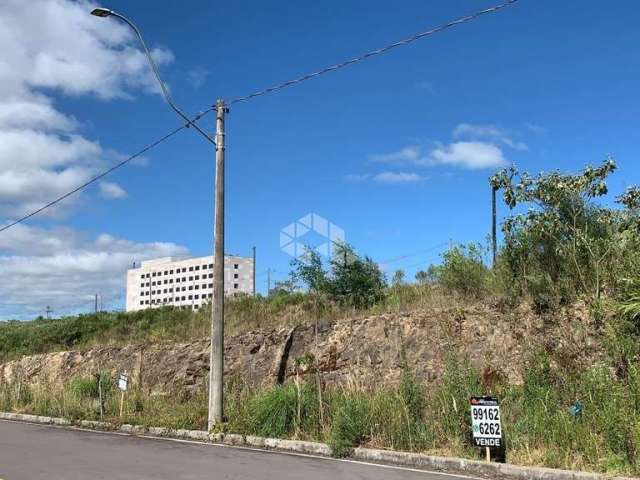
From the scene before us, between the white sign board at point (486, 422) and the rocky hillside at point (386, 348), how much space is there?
11.0 ft

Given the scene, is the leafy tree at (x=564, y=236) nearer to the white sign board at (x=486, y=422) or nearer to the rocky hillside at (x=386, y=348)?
the rocky hillside at (x=386, y=348)

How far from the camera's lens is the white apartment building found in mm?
137625

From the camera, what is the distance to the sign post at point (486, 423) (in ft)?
33.4

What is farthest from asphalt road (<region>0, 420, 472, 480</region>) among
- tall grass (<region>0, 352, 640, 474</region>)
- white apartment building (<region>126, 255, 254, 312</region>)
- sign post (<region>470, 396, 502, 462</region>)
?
white apartment building (<region>126, 255, 254, 312</region>)

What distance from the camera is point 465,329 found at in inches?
637

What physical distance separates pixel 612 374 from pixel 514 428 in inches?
104

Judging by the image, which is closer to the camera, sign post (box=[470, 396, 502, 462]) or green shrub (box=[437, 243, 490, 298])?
sign post (box=[470, 396, 502, 462])

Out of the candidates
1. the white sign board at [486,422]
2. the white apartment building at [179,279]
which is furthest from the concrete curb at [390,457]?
the white apartment building at [179,279]

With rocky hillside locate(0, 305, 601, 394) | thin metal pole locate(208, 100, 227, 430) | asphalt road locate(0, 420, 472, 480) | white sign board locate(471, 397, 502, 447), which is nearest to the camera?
asphalt road locate(0, 420, 472, 480)

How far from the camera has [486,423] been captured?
10.3 meters

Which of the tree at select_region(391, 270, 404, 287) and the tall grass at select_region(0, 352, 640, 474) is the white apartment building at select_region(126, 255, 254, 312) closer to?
the tree at select_region(391, 270, 404, 287)

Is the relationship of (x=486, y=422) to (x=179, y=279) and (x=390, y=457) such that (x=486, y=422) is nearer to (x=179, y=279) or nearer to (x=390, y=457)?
(x=390, y=457)

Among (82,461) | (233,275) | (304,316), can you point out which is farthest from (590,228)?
(233,275)

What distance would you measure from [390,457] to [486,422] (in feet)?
6.42
